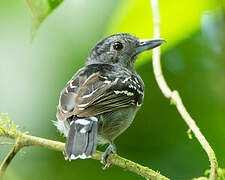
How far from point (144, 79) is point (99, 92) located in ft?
3.56

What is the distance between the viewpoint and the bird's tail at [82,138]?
9.83ft

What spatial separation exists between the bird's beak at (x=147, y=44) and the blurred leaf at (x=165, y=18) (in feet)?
1.02

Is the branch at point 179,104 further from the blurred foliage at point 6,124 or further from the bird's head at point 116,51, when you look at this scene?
the blurred foliage at point 6,124

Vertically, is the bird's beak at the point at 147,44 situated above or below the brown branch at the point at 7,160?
above

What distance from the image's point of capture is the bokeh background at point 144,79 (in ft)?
11.3

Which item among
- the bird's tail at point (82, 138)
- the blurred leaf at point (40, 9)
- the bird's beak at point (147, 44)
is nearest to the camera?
the blurred leaf at point (40, 9)

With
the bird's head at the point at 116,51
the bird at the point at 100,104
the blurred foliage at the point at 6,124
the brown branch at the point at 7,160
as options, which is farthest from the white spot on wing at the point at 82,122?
the bird's head at the point at 116,51

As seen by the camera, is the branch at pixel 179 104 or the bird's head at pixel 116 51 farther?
the bird's head at pixel 116 51

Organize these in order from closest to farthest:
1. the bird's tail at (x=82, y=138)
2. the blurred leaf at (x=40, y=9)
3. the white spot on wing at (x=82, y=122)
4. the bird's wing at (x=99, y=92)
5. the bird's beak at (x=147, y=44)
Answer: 1. the blurred leaf at (x=40, y=9)
2. the bird's tail at (x=82, y=138)
3. the white spot on wing at (x=82, y=122)
4. the bird's wing at (x=99, y=92)
5. the bird's beak at (x=147, y=44)

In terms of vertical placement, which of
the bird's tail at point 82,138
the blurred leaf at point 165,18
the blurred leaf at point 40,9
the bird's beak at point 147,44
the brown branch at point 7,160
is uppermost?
the blurred leaf at point 40,9

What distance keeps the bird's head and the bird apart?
1 cm

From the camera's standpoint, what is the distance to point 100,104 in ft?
11.7

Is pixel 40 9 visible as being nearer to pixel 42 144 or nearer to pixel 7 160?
pixel 7 160

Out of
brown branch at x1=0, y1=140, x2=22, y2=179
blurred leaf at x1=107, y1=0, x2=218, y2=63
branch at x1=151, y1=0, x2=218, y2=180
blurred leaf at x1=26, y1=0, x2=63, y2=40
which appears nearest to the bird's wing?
branch at x1=151, y1=0, x2=218, y2=180
